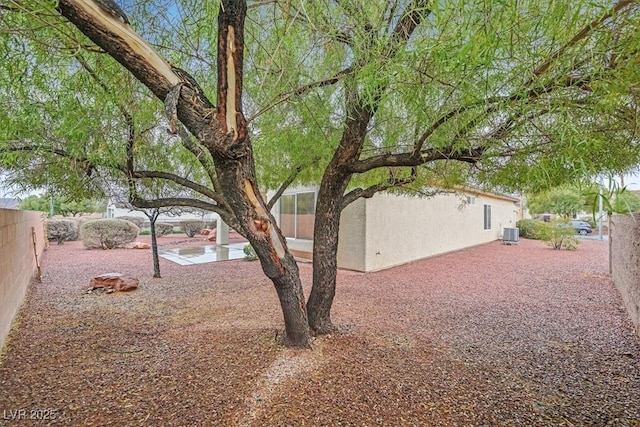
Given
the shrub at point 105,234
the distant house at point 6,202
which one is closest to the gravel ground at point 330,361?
the distant house at point 6,202

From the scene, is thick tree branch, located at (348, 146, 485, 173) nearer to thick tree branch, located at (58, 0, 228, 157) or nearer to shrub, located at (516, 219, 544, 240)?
thick tree branch, located at (58, 0, 228, 157)

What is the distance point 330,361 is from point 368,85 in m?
2.74

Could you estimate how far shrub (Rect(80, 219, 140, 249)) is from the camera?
44.2 ft

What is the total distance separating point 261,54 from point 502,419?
152 inches

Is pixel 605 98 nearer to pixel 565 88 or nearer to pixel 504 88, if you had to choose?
pixel 565 88

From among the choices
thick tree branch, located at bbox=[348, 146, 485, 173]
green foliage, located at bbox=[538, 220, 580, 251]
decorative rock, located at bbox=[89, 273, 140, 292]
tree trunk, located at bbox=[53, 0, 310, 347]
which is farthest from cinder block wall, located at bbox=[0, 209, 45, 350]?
green foliage, located at bbox=[538, 220, 580, 251]

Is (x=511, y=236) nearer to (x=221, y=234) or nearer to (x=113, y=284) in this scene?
(x=221, y=234)

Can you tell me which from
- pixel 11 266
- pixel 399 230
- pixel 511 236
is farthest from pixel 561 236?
pixel 11 266

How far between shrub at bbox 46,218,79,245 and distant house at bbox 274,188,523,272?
427 inches

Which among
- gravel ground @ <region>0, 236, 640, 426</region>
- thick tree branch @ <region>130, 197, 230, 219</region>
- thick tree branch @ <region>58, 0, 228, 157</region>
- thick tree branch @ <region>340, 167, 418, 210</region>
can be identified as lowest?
gravel ground @ <region>0, 236, 640, 426</region>

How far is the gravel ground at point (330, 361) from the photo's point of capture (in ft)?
8.68

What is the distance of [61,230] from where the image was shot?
15422mm

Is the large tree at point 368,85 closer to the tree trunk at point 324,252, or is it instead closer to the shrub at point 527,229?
the tree trunk at point 324,252

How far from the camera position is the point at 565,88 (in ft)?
6.63
